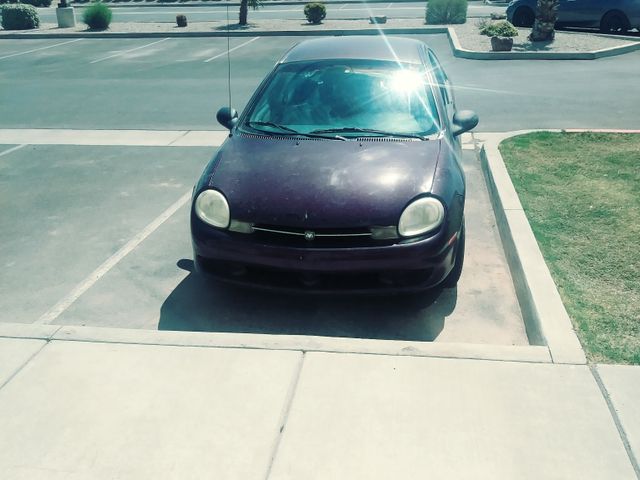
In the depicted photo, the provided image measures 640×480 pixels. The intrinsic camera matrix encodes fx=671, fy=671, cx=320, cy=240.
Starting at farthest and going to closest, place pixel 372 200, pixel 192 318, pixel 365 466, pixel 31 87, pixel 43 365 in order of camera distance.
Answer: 1. pixel 31 87
2. pixel 192 318
3. pixel 372 200
4. pixel 43 365
5. pixel 365 466

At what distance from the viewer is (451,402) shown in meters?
3.70

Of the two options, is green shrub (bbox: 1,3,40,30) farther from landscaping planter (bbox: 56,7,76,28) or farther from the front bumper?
the front bumper

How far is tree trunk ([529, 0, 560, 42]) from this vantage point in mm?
18125

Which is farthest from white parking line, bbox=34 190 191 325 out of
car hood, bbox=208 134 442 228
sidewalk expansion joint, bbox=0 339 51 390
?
car hood, bbox=208 134 442 228

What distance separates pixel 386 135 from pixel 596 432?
112 inches

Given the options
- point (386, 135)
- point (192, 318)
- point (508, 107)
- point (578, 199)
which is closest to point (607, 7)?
point (508, 107)

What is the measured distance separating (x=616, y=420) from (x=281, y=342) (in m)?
1.99

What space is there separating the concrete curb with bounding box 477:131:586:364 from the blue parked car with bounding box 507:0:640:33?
Result: 1493 cm

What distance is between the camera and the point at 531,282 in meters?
4.86

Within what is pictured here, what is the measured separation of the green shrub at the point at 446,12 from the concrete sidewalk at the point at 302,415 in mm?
21932

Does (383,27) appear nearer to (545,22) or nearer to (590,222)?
(545,22)

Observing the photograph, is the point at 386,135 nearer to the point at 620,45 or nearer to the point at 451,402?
the point at 451,402

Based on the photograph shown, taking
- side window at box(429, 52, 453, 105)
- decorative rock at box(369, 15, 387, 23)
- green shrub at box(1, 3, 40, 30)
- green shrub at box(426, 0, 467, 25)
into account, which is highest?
side window at box(429, 52, 453, 105)

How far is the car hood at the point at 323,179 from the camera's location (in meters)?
4.56
